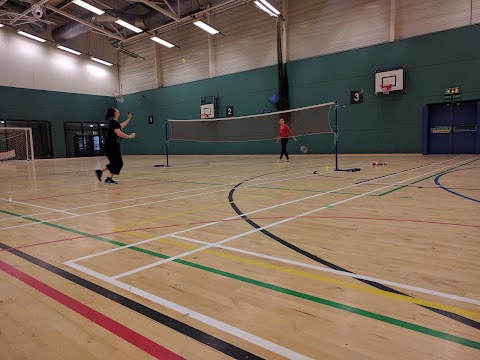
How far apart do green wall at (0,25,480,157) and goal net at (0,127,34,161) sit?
45.7 inches

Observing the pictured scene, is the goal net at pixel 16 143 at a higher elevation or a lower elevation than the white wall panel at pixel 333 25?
lower

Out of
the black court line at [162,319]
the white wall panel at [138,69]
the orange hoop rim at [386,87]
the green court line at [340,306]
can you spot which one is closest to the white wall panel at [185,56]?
the white wall panel at [138,69]

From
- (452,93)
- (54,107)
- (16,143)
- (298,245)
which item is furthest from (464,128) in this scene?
(16,143)

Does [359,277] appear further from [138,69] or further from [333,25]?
[138,69]

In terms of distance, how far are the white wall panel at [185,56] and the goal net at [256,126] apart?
3776 millimetres

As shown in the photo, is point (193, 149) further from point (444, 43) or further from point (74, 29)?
point (444, 43)

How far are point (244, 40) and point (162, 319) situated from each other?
70.2ft

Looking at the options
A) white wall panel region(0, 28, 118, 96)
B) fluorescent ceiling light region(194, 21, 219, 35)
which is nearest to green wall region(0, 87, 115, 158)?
white wall panel region(0, 28, 118, 96)

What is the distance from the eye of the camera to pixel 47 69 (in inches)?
987

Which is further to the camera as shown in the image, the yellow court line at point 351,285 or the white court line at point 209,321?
the yellow court line at point 351,285

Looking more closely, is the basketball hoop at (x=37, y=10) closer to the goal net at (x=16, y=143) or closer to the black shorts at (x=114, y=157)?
the goal net at (x=16, y=143)

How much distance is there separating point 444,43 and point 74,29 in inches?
850

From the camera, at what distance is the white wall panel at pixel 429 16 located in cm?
1478

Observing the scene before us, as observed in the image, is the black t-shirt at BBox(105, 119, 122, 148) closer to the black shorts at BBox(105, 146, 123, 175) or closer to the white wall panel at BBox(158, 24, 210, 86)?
the black shorts at BBox(105, 146, 123, 175)
